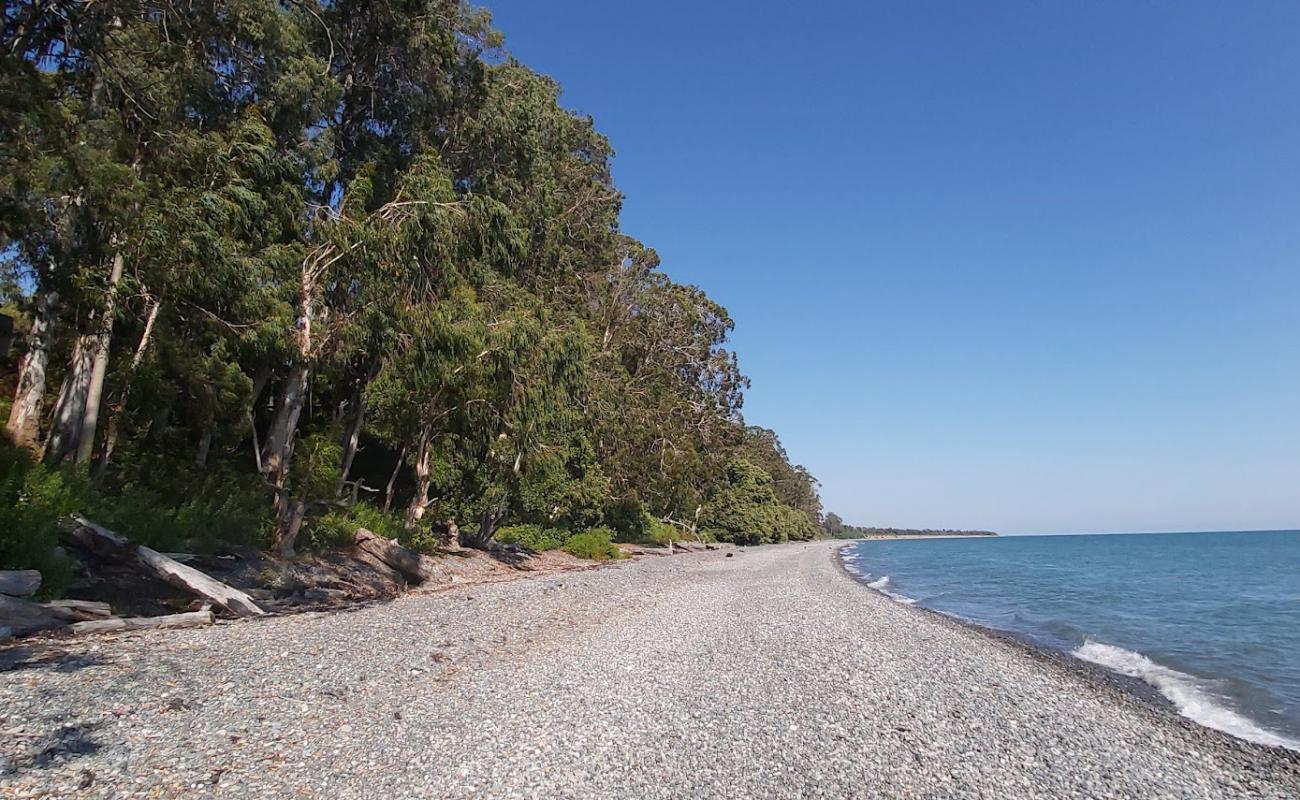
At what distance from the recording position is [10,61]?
7113mm

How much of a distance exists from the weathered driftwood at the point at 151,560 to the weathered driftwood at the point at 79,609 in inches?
42.2

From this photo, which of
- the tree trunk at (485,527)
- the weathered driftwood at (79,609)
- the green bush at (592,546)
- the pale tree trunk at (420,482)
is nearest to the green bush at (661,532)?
the green bush at (592,546)

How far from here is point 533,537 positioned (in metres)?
27.0

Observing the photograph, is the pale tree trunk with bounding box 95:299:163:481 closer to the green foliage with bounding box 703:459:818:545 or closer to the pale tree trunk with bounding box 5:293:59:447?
the pale tree trunk with bounding box 5:293:59:447

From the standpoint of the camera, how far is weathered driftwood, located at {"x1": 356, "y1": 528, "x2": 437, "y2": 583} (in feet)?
50.6

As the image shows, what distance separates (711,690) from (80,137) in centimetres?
1059

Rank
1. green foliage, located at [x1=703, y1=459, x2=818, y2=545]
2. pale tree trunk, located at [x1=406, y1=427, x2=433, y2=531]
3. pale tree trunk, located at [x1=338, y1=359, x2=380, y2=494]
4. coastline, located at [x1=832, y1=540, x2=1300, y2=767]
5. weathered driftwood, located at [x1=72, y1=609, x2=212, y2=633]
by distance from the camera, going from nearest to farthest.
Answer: weathered driftwood, located at [x1=72, y1=609, x2=212, y2=633] → coastline, located at [x1=832, y1=540, x2=1300, y2=767] → pale tree trunk, located at [x1=338, y1=359, x2=380, y2=494] → pale tree trunk, located at [x1=406, y1=427, x2=433, y2=531] → green foliage, located at [x1=703, y1=459, x2=818, y2=545]

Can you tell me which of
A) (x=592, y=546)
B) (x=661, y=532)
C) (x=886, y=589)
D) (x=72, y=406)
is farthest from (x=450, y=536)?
(x=661, y=532)

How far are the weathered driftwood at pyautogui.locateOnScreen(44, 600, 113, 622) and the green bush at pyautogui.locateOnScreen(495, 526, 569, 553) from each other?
59.8 feet

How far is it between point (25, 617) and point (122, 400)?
8.69m

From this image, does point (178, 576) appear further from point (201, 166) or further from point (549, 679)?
point (201, 166)

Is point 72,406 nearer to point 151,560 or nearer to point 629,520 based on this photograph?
point 151,560

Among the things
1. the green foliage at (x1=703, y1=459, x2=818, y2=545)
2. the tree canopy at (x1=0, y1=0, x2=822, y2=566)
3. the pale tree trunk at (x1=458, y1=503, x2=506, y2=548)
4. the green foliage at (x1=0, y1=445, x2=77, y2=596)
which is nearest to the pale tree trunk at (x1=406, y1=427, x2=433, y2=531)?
the tree canopy at (x1=0, y1=0, x2=822, y2=566)

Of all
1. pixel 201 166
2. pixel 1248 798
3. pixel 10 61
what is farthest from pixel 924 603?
pixel 10 61
